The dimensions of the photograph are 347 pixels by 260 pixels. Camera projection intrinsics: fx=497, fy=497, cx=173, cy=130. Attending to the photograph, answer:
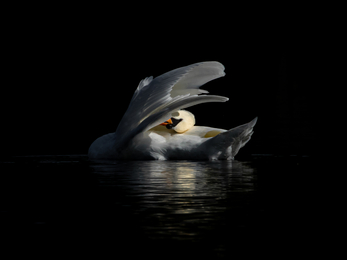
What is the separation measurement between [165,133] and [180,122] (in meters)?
0.41

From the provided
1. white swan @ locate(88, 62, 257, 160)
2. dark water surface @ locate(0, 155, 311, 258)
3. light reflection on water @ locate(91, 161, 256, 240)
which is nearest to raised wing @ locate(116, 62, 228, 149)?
white swan @ locate(88, 62, 257, 160)

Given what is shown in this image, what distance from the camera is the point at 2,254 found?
8.59ft

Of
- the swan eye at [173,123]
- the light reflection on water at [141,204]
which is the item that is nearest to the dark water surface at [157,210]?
the light reflection on water at [141,204]

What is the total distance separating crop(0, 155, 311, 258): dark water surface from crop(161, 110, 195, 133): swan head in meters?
3.00

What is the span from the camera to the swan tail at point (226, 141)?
865 centimetres

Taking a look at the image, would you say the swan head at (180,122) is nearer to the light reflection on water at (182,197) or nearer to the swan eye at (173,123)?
the swan eye at (173,123)

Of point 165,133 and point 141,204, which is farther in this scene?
point 165,133

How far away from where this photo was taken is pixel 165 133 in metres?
9.23

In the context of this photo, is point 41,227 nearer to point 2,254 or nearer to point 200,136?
point 2,254

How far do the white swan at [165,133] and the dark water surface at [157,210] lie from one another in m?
2.27

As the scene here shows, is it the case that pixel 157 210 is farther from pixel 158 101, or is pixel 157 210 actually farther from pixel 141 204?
pixel 158 101

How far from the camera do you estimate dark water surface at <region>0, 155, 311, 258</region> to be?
288cm

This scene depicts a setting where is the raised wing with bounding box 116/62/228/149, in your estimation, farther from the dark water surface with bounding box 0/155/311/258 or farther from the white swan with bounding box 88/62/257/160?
the dark water surface with bounding box 0/155/311/258

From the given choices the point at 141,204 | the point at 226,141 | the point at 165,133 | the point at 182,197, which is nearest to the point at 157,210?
the point at 141,204
